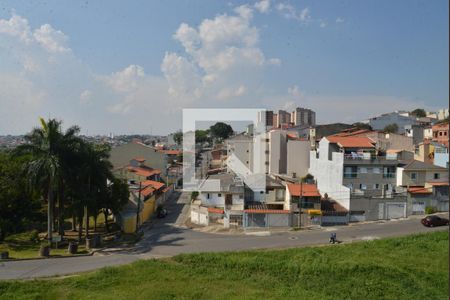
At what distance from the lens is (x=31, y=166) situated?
2194 centimetres

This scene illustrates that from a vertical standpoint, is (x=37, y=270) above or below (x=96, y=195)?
below

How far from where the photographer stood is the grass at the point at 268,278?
49.1ft

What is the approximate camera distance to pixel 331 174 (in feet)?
107

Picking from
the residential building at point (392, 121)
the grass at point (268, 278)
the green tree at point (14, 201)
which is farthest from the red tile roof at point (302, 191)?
the residential building at point (392, 121)

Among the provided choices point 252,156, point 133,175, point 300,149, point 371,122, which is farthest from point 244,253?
point 371,122

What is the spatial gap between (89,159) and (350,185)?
70.4ft

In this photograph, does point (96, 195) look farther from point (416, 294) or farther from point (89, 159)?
point (416, 294)

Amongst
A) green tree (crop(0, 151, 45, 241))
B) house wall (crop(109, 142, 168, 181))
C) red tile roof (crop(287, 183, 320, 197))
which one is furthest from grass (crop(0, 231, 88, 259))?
house wall (crop(109, 142, 168, 181))

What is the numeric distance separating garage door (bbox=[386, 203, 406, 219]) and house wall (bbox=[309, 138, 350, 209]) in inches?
137

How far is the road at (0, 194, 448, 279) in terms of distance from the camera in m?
18.5

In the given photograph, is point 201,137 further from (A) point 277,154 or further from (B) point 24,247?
(B) point 24,247

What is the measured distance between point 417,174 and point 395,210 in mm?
4444

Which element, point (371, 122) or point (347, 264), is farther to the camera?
point (371, 122)

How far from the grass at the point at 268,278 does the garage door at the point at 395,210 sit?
800cm
